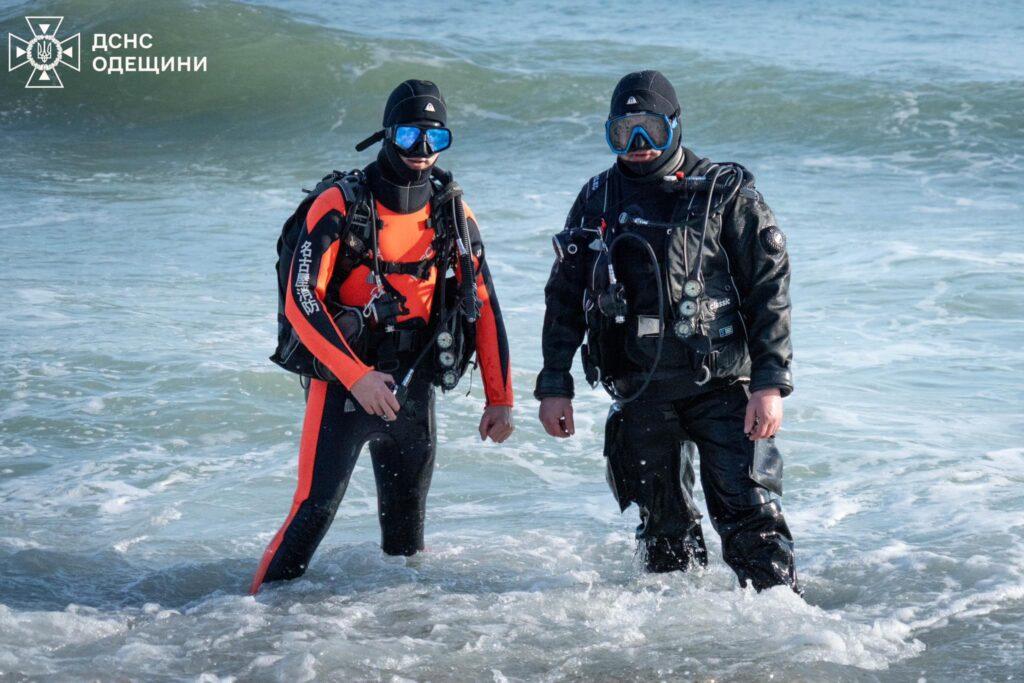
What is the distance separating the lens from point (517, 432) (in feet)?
25.6

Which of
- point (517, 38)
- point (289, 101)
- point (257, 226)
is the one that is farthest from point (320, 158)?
point (517, 38)

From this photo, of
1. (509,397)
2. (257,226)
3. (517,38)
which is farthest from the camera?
(517,38)

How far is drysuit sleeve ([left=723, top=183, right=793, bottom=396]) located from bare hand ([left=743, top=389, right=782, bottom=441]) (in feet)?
0.09

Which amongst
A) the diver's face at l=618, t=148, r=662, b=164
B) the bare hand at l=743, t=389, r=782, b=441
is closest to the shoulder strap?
the diver's face at l=618, t=148, r=662, b=164

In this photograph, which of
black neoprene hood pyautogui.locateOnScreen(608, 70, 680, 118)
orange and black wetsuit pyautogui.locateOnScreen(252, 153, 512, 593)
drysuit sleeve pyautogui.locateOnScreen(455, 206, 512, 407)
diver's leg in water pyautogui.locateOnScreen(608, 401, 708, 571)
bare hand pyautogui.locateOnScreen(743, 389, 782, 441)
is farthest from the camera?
drysuit sleeve pyautogui.locateOnScreen(455, 206, 512, 407)

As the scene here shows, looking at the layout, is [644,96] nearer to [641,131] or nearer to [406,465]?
[641,131]

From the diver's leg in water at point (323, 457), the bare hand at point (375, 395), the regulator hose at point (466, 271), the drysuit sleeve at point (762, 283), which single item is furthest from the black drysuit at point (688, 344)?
the diver's leg in water at point (323, 457)

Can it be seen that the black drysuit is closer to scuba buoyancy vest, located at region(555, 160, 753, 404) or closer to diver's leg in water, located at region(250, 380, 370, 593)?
scuba buoyancy vest, located at region(555, 160, 753, 404)

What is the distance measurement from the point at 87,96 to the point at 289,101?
11.7 feet

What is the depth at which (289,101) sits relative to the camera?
21859 millimetres

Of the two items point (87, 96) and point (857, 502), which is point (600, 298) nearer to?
point (857, 502)

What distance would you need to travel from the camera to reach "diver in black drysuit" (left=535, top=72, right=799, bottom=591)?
4.54 meters

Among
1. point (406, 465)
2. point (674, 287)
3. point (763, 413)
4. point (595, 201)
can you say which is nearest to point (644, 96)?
point (595, 201)

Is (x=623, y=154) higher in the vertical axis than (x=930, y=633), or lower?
higher
